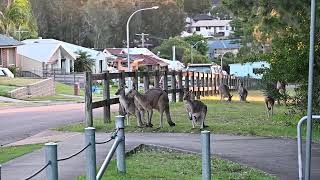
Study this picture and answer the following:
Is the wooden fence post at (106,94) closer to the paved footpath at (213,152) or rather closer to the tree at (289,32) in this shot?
the paved footpath at (213,152)

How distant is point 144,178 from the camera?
9.08 m

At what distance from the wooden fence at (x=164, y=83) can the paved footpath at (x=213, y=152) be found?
124 centimetres

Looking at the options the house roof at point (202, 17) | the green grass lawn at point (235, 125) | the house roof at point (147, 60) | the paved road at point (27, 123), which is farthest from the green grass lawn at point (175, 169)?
the house roof at point (202, 17)

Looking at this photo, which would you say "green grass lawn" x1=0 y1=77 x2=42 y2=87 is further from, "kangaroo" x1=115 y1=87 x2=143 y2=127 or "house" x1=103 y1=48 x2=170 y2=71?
"kangaroo" x1=115 y1=87 x2=143 y2=127

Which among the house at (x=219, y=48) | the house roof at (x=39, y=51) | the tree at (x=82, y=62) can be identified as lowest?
the tree at (x=82, y=62)

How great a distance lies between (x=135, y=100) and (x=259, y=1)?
3.66 metres

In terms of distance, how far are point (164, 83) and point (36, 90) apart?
23.9 metres

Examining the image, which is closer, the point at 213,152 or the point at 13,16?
the point at 213,152

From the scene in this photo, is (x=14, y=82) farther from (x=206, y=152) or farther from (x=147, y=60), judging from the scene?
(x=206, y=152)

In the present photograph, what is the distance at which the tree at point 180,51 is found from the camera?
9569 cm

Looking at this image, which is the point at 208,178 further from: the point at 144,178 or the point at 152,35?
the point at 152,35

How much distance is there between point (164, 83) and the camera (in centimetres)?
2303

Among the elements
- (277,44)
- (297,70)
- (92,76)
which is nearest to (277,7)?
(297,70)

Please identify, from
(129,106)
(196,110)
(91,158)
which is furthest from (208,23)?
(91,158)
